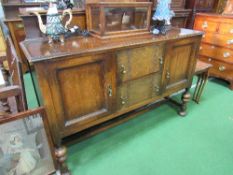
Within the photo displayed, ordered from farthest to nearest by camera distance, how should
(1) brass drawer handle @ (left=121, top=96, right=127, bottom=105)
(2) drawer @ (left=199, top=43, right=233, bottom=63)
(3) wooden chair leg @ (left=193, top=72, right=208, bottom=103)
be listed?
(2) drawer @ (left=199, top=43, right=233, bottom=63) < (3) wooden chair leg @ (left=193, top=72, right=208, bottom=103) < (1) brass drawer handle @ (left=121, top=96, right=127, bottom=105)

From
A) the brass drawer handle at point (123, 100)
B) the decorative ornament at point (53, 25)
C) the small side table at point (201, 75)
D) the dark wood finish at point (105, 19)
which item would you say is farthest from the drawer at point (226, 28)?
the decorative ornament at point (53, 25)

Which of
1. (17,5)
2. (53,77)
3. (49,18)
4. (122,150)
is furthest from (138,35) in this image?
(17,5)

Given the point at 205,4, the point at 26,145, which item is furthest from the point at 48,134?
the point at 205,4

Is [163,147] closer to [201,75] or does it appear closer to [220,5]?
[201,75]

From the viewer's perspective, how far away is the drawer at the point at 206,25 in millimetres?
2467

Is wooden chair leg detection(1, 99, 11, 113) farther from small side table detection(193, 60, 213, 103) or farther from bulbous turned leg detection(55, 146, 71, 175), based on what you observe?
small side table detection(193, 60, 213, 103)

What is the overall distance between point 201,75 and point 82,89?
1.61 metres

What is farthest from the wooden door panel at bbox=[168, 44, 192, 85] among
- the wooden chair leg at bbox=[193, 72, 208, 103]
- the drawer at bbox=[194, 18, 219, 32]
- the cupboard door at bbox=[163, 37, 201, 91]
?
the drawer at bbox=[194, 18, 219, 32]

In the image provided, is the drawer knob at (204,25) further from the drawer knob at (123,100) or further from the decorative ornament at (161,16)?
the drawer knob at (123,100)

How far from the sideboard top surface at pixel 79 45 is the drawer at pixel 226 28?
132cm

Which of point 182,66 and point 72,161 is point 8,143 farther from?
point 182,66

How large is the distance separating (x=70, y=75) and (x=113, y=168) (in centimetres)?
85

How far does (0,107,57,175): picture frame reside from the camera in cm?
103

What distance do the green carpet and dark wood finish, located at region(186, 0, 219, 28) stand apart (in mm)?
1566
